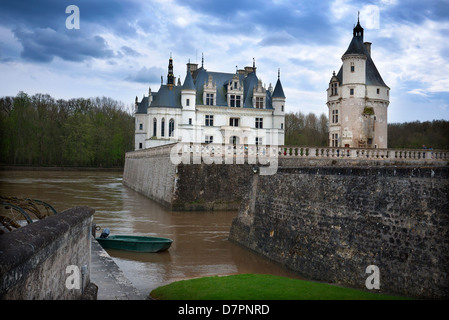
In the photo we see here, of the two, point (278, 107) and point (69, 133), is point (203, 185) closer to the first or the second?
point (278, 107)

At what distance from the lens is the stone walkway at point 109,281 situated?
816 cm

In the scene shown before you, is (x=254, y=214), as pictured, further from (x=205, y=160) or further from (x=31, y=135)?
(x=31, y=135)

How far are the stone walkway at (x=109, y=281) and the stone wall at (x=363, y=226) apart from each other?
4466 mm

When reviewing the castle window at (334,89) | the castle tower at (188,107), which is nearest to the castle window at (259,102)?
the castle tower at (188,107)

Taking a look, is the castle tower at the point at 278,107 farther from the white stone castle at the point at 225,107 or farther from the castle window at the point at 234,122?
the castle window at the point at 234,122

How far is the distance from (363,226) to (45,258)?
6.79m

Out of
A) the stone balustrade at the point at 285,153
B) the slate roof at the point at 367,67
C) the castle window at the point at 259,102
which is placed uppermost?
the slate roof at the point at 367,67

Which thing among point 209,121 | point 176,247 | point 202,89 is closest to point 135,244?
point 176,247

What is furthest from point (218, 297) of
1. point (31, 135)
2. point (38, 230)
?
point (31, 135)

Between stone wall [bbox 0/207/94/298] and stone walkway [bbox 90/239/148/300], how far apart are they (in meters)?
0.54

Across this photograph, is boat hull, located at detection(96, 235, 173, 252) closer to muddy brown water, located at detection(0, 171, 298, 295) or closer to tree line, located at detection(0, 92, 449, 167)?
muddy brown water, located at detection(0, 171, 298, 295)

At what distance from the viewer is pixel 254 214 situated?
1478 centimetres

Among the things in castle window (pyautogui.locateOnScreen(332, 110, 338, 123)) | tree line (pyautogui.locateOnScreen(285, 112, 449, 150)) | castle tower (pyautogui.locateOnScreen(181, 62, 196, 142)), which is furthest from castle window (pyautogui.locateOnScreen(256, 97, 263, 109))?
tree line (pyautogui.locateOnScreen(285, 112, 449, 150))

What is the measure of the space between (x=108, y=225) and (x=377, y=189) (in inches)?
→ 511
